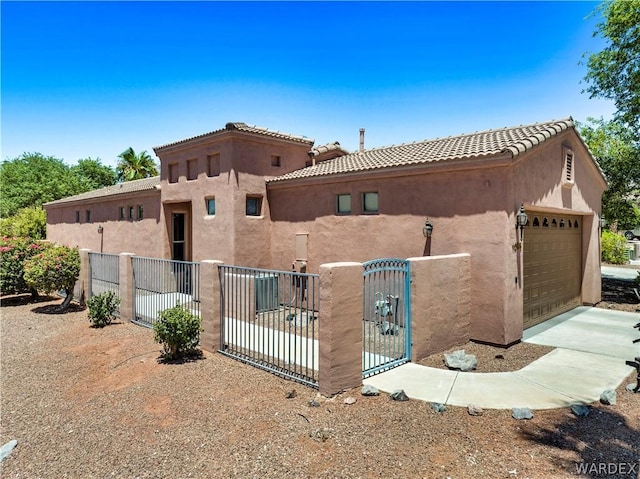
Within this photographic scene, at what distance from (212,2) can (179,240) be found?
9725 mm

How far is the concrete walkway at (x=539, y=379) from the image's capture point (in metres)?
5.83

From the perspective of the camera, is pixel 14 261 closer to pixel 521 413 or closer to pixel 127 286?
pixel 127 286

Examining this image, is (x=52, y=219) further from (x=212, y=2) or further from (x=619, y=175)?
(x=619, y=175)

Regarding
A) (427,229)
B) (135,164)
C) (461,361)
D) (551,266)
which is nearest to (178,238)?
(427,229)

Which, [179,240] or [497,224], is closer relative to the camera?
[497,224]

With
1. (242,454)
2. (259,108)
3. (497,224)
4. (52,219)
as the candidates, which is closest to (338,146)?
(259,108)

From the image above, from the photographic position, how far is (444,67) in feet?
51.7

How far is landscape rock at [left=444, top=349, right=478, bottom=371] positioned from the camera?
23.7 ft

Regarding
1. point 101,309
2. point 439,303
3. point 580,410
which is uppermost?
point 439,303

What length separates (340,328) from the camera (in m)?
6.06

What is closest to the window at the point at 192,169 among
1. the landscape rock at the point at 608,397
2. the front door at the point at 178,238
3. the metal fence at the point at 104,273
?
the front door at the point at 178,238

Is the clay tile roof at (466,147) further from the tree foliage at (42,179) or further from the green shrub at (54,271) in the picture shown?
the tree foliage at (42,179)

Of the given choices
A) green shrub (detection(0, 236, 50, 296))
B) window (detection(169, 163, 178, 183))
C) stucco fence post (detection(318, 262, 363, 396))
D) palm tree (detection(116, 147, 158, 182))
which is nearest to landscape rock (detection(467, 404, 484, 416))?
stucco fence post (detection(318, 262, 363, 396))

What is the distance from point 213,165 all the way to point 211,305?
292 inches
